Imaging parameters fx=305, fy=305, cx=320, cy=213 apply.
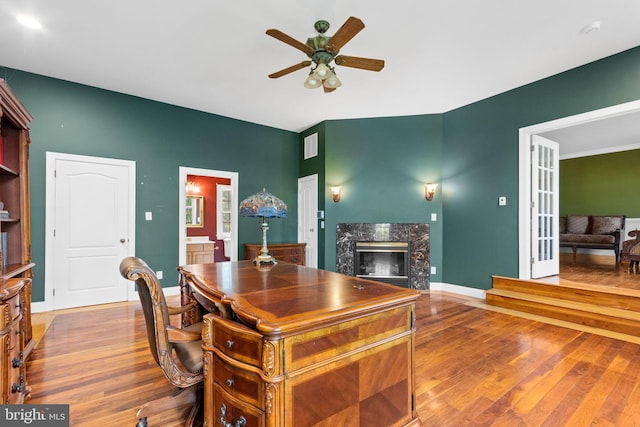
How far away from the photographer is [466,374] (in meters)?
2.24

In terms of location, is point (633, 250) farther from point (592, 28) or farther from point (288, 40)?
point (288, 40)

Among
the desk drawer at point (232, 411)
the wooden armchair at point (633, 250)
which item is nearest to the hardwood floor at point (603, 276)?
the wooden armchair at point (633, 250)

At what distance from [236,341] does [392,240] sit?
4.17 m

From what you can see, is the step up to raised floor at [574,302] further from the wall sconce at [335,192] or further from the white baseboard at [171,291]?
the white baseboard at [171,291]

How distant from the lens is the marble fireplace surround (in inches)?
197

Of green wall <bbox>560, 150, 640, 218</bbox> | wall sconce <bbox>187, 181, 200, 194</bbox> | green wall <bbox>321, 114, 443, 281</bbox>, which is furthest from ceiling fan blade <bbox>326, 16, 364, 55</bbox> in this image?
green wall <bbox>560, 150, 640, 218</bbox>

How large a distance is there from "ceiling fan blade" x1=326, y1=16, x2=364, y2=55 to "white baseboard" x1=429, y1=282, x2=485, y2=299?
3878 mm

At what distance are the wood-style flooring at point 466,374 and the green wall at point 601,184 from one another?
5536 millimetres

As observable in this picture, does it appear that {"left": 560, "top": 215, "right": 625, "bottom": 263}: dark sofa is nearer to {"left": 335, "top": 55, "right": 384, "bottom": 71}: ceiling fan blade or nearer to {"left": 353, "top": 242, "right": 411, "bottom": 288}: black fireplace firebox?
{"left": 353, "top": 242, "right": 411, "bottom": 288}: black fireplace firebox

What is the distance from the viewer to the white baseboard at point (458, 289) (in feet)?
14.7

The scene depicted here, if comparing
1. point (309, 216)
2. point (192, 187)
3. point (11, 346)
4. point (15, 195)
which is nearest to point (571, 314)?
point (309, 216)

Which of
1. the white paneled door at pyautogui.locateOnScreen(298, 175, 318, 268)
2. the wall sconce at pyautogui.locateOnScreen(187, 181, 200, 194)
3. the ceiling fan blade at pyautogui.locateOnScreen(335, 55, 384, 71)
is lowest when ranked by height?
the white paneled door at pyautogui.locateOnScreen(298, 175, 318, 268)

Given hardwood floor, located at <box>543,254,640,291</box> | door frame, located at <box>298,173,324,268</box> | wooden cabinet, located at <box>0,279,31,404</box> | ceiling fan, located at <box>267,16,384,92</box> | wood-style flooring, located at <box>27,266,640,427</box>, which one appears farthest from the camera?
door frame, located at <box>298,173,324,268</box>

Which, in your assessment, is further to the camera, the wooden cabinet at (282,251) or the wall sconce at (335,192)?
the wall sconce at (335,192)
